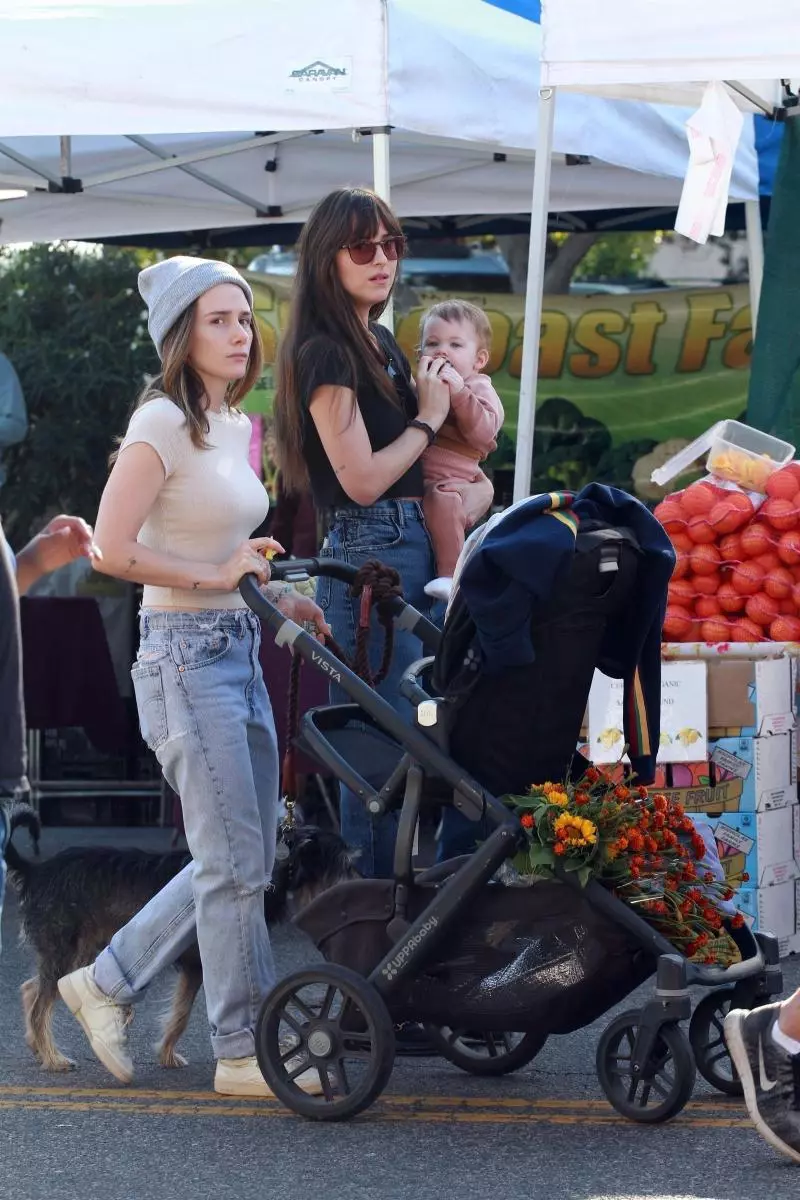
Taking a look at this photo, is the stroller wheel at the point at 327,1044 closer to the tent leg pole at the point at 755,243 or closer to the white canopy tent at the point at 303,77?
the white canopy tent at the point at 303,77

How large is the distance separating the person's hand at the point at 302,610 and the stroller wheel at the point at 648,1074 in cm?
120

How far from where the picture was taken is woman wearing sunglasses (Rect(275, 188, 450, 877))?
4.55 meters

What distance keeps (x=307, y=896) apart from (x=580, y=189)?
16.3 feet

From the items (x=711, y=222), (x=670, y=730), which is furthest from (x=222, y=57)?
(x=670, y=730)

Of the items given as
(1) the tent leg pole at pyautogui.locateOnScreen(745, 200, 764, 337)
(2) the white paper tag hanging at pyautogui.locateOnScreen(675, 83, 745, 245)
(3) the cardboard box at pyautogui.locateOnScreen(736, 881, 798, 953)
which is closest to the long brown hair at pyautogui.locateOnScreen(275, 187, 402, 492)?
(2) the white paper tag hanging at pyautogui.locateOnScreen(675, 83, 745, 245)

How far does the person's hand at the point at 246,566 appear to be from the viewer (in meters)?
4.10

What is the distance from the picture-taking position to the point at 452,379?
489cm

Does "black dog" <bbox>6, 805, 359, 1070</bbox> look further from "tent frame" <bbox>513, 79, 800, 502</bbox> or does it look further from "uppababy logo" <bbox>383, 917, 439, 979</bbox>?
"tent frame" <bbox>513, 79, 800, 502</bbox>

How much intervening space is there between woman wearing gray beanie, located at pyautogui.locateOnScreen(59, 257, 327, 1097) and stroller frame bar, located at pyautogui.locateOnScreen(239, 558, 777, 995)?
18 centimetres

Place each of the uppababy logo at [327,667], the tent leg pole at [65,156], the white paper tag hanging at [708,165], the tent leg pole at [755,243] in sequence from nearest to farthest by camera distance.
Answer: the uppababy logo at [327,667], the white paper tag hanging at [708,165], the tent leg pole at [755,243], the tent leg pole at [65,156]

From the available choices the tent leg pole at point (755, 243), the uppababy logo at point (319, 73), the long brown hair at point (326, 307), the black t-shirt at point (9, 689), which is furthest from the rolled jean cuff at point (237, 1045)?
the tent leg pole at point (755, 243)

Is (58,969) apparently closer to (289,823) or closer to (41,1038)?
(41,1038)

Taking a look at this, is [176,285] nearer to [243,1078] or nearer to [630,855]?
[630,855]

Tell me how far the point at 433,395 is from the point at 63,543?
1304 mm
